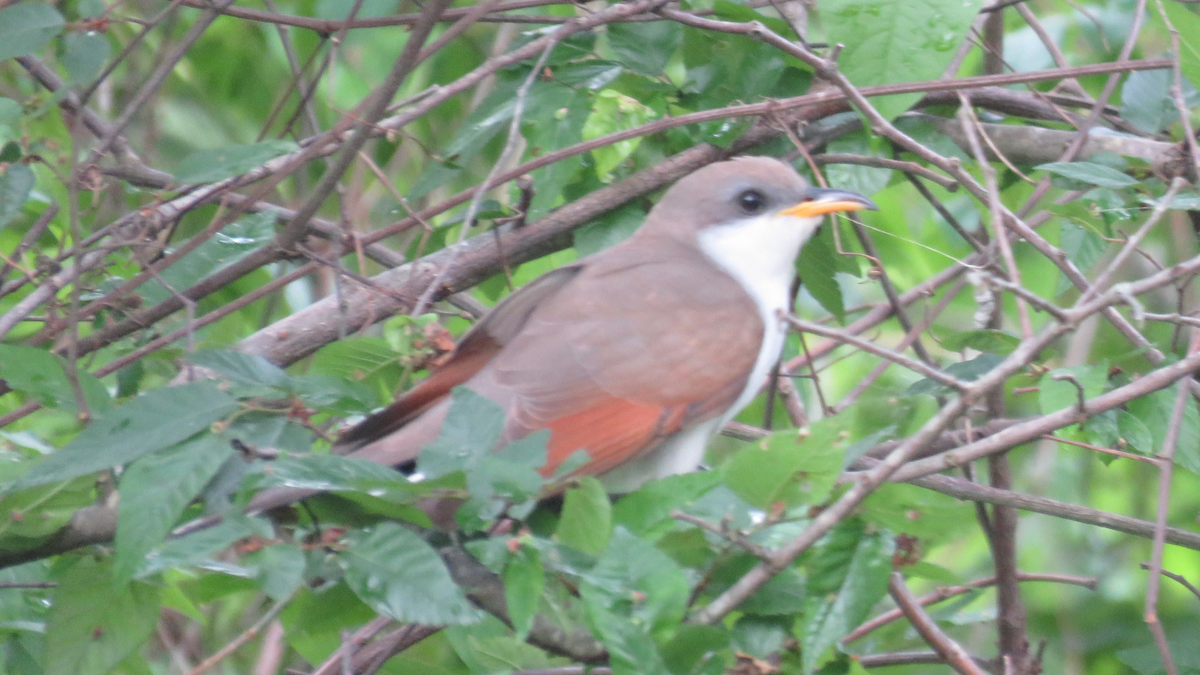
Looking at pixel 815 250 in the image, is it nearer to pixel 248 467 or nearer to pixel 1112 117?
pixel 1112 117

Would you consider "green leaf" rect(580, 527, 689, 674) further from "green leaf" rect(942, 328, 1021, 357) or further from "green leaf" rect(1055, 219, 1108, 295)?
"green leaf" rect(1055, 219, 1108, 295)

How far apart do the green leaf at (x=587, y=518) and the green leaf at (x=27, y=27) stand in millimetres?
1608

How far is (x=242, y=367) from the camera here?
1933 mm

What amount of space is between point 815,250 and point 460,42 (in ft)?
7.00

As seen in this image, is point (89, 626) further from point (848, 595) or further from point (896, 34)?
point (896, 34)

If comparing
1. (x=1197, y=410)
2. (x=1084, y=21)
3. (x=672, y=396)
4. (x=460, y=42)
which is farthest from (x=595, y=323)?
(x=1084, y=21)

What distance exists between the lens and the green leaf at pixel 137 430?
173 cm

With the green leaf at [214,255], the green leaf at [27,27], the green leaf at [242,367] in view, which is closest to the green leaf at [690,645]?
the green leaf at [242,367]

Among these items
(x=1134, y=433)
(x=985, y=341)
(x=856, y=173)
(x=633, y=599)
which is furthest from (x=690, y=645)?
(x=856, y=173)

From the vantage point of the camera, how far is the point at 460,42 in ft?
15.0

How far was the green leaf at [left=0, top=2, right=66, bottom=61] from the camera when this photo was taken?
241cm

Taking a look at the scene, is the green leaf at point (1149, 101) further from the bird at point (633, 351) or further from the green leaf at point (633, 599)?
the green leaf at point (633, 599)

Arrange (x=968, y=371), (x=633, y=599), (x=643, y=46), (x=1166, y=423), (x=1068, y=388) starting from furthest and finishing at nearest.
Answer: (x=643, y=46)
(x=968, y=371)
(x=1166, y=423)
(x=1068, y=388)
(x=633, y=599)

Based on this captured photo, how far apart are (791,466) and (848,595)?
0.22m
